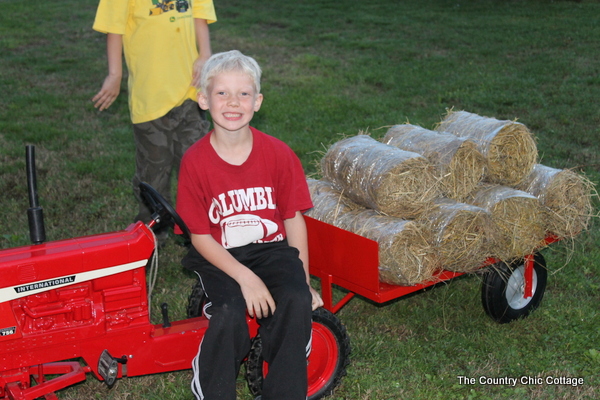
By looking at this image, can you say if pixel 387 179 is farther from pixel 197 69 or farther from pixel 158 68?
pixel 158 68

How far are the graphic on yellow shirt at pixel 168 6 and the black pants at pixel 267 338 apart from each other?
2227 millimetres

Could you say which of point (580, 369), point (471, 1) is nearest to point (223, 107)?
point (580, 369)

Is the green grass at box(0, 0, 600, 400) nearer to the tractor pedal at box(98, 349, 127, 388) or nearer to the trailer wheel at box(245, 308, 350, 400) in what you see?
the trailer wheel at box(245, 308, 350, 400)

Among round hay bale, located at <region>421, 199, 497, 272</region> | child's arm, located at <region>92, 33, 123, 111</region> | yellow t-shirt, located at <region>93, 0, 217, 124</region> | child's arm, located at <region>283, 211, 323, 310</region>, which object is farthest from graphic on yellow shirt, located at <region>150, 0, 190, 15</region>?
round hay bale, located at <region>421, 199, 497, 272</region>

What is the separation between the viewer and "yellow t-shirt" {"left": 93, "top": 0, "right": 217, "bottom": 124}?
4.80 meters

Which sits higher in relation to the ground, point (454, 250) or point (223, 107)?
point (223, 107)

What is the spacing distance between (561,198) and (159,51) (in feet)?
9.25

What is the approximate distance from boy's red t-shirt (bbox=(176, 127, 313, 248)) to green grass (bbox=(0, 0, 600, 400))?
99 cm

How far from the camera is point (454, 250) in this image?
150 inches

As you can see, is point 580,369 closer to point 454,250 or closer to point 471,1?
point 454,250

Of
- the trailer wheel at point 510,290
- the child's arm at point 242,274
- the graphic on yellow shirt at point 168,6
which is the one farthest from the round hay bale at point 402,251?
the graphic on yellow shirt at point 168,6

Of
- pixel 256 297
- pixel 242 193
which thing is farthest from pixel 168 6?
pixel 256 297

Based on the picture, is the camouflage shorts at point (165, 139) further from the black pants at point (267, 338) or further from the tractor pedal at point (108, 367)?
the tractor pedal at point (108, 367)

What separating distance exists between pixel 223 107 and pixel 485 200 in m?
1.73
